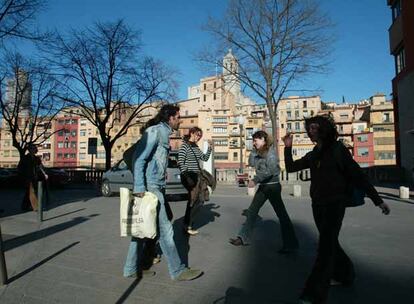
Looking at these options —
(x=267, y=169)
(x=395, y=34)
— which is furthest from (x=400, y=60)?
(x=267, y=169)

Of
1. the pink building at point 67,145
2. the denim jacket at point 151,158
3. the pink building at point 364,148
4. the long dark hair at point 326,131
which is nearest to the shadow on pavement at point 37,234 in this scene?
the denim jacket at point 151,158

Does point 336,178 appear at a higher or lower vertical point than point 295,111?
lower

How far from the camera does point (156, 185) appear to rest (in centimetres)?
446

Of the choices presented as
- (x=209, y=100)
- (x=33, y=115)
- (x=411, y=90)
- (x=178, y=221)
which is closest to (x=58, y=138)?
(x=209, y=100)

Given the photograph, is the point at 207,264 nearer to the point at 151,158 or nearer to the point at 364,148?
the point at 151,158

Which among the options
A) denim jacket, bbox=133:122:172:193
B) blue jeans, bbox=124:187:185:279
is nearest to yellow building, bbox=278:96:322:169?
denim jacket, bbox=133:122:172:193

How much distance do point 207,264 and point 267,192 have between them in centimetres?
150

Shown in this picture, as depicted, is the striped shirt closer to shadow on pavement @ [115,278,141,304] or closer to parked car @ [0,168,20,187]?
shadow on pavement @ [115,278,141,304]

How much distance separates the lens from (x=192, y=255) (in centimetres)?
572

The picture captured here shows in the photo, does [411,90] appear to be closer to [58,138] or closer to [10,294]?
[10,294]

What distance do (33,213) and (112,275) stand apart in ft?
23.5

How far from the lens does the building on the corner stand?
84.2 feet

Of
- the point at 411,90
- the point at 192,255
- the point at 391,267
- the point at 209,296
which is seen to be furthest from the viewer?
the point at 411,90

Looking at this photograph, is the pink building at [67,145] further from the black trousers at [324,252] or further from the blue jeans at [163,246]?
the black trousers at [324,252]
